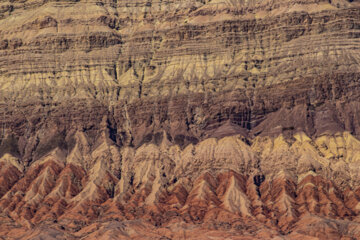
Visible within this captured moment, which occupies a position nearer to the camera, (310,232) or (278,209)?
(310,232)

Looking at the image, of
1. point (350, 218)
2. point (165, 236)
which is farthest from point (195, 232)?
point (350, 218)

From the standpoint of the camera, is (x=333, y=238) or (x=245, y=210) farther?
(x=245, y=210)

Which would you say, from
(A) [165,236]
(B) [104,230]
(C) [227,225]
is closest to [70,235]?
(B) [104,230]

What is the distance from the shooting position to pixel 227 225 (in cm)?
19388

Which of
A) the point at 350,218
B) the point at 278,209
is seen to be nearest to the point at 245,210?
the point at 278,209

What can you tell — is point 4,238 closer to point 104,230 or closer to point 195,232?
point 104,230

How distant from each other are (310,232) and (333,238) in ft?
14.6

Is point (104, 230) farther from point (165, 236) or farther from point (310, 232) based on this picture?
point (310, 232)

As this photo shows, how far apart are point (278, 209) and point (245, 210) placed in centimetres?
662

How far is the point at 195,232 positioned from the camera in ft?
632

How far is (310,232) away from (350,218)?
10802 millimetres

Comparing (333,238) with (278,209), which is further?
(278,209)

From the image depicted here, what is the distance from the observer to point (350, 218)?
631 feet

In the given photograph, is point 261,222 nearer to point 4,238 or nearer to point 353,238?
point 353,238
